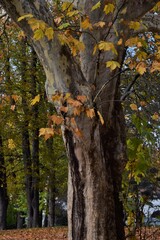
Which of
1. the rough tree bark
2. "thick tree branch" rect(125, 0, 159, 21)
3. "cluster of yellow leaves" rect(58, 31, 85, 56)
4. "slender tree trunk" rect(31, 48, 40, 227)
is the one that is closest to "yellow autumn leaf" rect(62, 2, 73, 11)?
the rough tree bark

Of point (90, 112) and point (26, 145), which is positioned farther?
point (26, 145)

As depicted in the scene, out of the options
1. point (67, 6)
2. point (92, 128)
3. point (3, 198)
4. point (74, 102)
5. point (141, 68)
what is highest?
point (67, 6)

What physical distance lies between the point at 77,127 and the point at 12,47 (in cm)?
1232

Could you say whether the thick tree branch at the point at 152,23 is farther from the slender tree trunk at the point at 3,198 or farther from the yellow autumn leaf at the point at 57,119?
the slender tree trunk at the point at 3,198

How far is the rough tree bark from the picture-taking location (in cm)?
433

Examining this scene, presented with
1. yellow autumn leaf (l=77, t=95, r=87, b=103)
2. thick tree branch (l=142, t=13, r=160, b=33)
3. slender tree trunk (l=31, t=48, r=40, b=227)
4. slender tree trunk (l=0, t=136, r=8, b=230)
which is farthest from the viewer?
slender tree trunk (l=0, t=136, r=8, b=230)

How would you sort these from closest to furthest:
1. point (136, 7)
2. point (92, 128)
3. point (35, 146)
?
point (92, 128) → point (136, 7) → point (35, 146)

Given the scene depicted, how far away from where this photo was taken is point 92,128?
170 inches

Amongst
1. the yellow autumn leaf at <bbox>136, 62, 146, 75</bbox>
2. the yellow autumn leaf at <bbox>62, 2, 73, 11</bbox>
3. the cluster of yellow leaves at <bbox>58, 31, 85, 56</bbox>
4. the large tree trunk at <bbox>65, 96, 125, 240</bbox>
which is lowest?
the large tree trunk at <bbox>65, 96, 125, 240</bbox>

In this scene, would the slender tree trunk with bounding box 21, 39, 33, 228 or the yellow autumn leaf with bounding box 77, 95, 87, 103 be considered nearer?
the yellow autumn leaf with bounding box 77, 95, 87, 103

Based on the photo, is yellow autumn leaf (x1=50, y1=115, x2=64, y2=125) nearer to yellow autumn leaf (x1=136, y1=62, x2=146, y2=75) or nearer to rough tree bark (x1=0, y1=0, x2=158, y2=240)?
rough tree bark (x1=0, y1=0, x2=158, y2=240)

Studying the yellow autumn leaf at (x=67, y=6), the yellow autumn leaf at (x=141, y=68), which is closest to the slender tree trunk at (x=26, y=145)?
the yellow autumn leaf at (x=67, y=6)

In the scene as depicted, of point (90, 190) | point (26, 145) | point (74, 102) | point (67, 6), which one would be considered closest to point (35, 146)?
point (26, 145)

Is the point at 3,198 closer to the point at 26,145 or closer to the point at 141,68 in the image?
the point at 26,145
